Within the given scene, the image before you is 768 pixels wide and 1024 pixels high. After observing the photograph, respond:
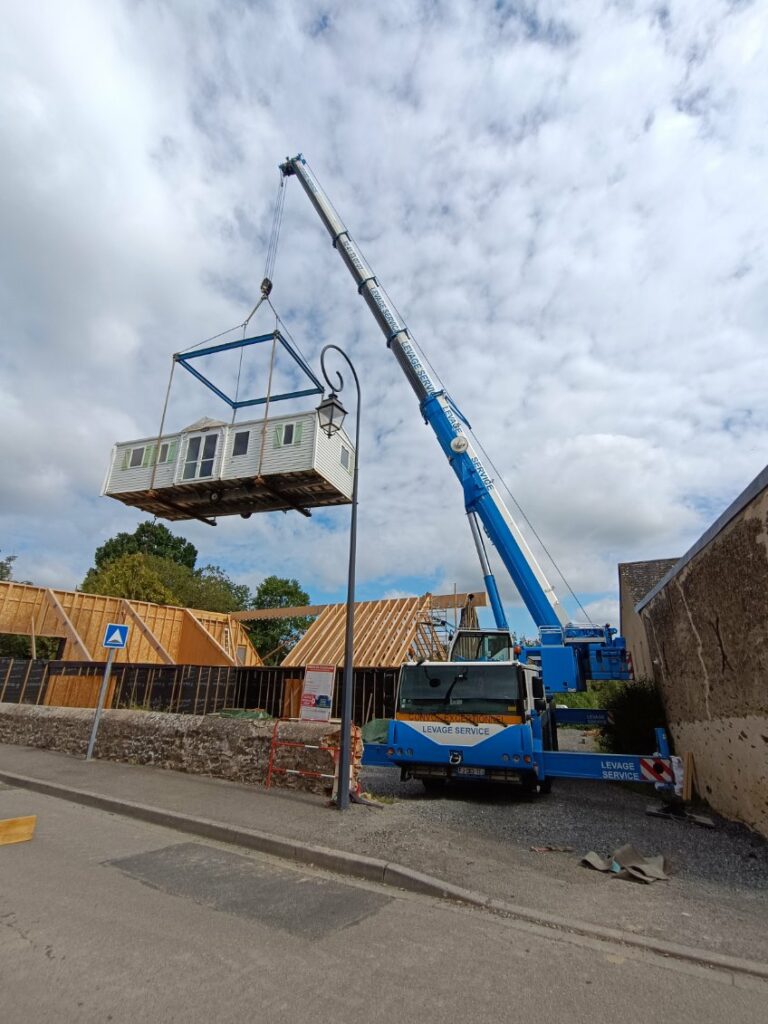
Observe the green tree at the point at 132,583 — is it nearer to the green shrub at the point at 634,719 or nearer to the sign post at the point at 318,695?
the sign post at the point at 318,695

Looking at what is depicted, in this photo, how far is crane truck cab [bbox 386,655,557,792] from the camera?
803cm

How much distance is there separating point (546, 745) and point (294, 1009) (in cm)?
900

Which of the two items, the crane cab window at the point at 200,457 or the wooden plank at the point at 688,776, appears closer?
the wooden plank at the point at 688,776

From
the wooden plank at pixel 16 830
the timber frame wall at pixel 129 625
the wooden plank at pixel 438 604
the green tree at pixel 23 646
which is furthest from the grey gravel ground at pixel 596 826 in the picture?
the green tree at pixel 23 646

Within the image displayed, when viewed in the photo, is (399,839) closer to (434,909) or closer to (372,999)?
(434,909)

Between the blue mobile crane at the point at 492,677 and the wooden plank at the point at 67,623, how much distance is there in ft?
56.0

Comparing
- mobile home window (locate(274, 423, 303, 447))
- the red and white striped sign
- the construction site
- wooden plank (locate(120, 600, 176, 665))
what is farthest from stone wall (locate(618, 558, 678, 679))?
wooden plank (locate(120, 600, 176, 665))

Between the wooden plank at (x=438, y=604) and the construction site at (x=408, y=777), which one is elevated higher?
the wooden plank at (x=438, y=604)

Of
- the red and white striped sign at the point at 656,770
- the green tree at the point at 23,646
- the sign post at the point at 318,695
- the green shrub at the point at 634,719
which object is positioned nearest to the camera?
the red and white striped sign at the point at 656,770

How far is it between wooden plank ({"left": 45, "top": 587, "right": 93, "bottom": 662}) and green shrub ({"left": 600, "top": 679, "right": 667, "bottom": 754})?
65.0 ft

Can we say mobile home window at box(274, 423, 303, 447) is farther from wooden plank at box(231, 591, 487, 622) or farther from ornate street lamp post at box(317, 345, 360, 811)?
wooden plank at box(231, 591, 487, 622)

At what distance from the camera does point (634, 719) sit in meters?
11.6

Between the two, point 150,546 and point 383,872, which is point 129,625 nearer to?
point 383,872

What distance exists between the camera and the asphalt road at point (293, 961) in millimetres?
3033
